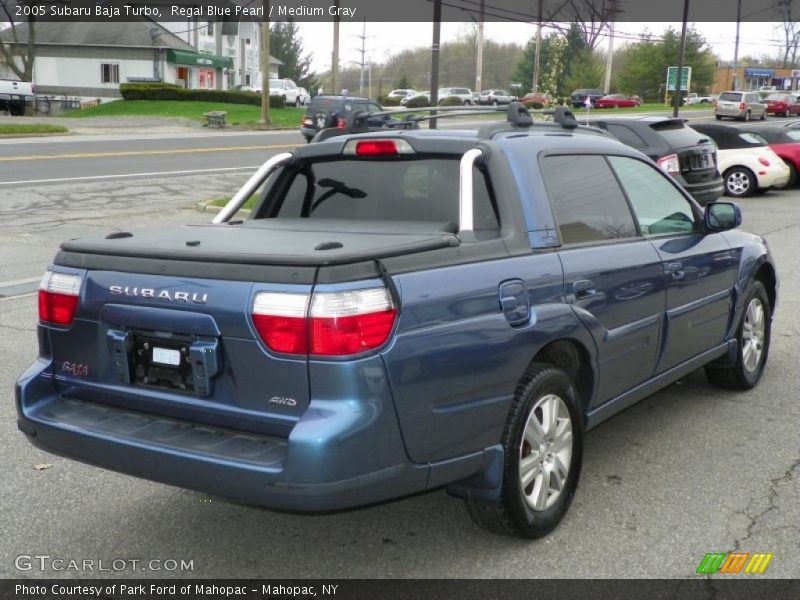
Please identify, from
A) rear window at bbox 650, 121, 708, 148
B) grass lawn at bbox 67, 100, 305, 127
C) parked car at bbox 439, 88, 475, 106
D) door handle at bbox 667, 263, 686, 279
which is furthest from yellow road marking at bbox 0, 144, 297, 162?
parked car at bbox 439, 88, 475, 106

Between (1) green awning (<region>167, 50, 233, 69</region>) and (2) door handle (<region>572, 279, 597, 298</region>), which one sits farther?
(1) green awning (<region>167, 50, 233, 69</region>)

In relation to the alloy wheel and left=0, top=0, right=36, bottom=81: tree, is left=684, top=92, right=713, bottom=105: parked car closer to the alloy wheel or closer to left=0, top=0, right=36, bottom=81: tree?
left=0, top=0, right=36, bottom=81: tree

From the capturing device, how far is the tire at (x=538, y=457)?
142 inches

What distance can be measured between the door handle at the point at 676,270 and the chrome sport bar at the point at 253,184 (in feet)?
6.89

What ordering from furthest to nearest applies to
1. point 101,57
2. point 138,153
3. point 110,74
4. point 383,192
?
1. point 110,74
2. point 101,57
3. point 138,153
4. point 383,192

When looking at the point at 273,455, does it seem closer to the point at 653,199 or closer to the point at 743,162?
the point at 653,199

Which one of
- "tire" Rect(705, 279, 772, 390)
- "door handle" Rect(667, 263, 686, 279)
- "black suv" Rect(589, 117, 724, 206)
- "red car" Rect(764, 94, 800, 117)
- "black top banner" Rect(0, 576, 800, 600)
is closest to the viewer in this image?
"black top banner" Rect(0, 576, 800, 600)

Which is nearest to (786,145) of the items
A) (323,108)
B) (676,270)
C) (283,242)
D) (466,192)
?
(323,108)

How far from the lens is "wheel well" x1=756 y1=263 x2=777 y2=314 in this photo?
20.0 feet

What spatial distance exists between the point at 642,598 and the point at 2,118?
42.6 metres

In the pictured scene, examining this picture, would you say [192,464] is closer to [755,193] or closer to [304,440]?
[304,440]

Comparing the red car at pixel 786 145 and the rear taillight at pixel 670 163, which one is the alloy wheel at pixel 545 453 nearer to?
the rear taillight at pixel 670 163

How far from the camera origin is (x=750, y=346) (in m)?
6.00

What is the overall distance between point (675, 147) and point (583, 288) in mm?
10054
